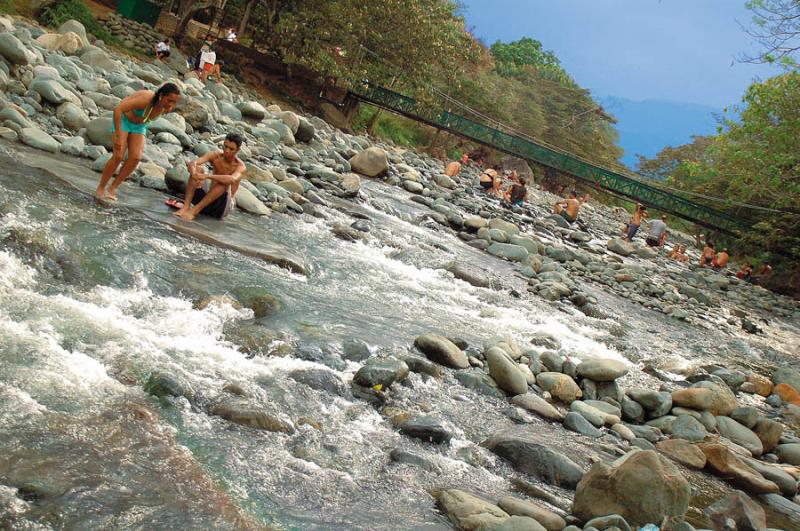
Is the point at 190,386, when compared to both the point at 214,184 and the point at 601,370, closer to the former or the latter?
the point at 214,184

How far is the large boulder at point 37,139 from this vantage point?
783cm

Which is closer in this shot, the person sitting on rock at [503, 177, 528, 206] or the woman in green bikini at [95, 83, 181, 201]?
the woman in green bikini at [95, 83, 181, 201]

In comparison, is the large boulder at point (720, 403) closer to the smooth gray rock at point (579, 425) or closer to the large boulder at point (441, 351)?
the smooth gray rock at point (579, 425)

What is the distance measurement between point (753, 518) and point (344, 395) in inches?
110

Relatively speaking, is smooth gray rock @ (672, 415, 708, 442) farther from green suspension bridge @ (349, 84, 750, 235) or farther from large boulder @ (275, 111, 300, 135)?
green suspension bridge @ (349, 84, 750, 235)

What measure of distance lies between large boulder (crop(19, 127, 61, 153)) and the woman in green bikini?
1442 mm

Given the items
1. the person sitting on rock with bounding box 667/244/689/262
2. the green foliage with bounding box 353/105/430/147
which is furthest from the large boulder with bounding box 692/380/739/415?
the green foliage with bounding box 353/105/430/147

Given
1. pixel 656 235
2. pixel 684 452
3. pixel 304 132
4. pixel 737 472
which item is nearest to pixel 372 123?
pixel 304 132

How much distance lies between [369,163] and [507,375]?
1155 cm

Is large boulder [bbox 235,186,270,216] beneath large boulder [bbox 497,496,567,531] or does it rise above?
above

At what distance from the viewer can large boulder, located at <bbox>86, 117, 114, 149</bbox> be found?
8805 mm

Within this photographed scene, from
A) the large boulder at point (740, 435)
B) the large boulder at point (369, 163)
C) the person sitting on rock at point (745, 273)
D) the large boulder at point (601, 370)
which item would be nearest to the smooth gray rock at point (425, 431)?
the large boulder at point (601, 370)

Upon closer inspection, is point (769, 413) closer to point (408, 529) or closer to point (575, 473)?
point (575, 473)

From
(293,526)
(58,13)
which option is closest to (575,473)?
(293,526)
